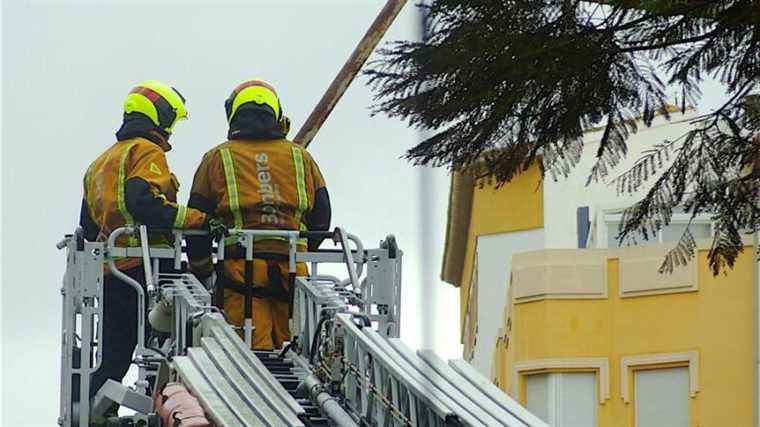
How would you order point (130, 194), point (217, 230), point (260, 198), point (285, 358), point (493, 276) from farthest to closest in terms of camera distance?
point (493, 276) → point (130, 194) → point (260, 198) → point (217, 230) → point (285, 358)

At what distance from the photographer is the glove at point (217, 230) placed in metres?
16.9

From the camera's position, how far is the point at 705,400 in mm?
34656

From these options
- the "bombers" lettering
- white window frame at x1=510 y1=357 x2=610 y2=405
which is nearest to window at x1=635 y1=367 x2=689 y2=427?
white window frame at x1=510 y1=357 x2=610 y2=405

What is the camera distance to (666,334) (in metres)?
35.0

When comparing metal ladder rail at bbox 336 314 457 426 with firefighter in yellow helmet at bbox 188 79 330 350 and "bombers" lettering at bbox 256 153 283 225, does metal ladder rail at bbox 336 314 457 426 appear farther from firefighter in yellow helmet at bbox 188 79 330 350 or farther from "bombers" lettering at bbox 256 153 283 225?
"bombers" lettering at bbox 256 153 283 225

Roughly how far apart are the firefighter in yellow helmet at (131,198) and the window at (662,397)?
55.8 feet

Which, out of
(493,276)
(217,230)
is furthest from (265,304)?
(493,276)

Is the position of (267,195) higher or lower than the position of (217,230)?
higher

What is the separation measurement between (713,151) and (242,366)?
143 inches

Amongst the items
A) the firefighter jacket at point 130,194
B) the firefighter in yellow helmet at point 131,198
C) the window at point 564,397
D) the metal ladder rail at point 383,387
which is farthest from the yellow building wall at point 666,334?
the metal ladder rail at point 383,387

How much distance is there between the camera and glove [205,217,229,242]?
16875 millimetres

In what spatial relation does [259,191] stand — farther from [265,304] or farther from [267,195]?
[265,304]

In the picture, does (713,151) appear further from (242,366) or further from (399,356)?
(242,366)

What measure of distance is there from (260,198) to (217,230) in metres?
0.45
